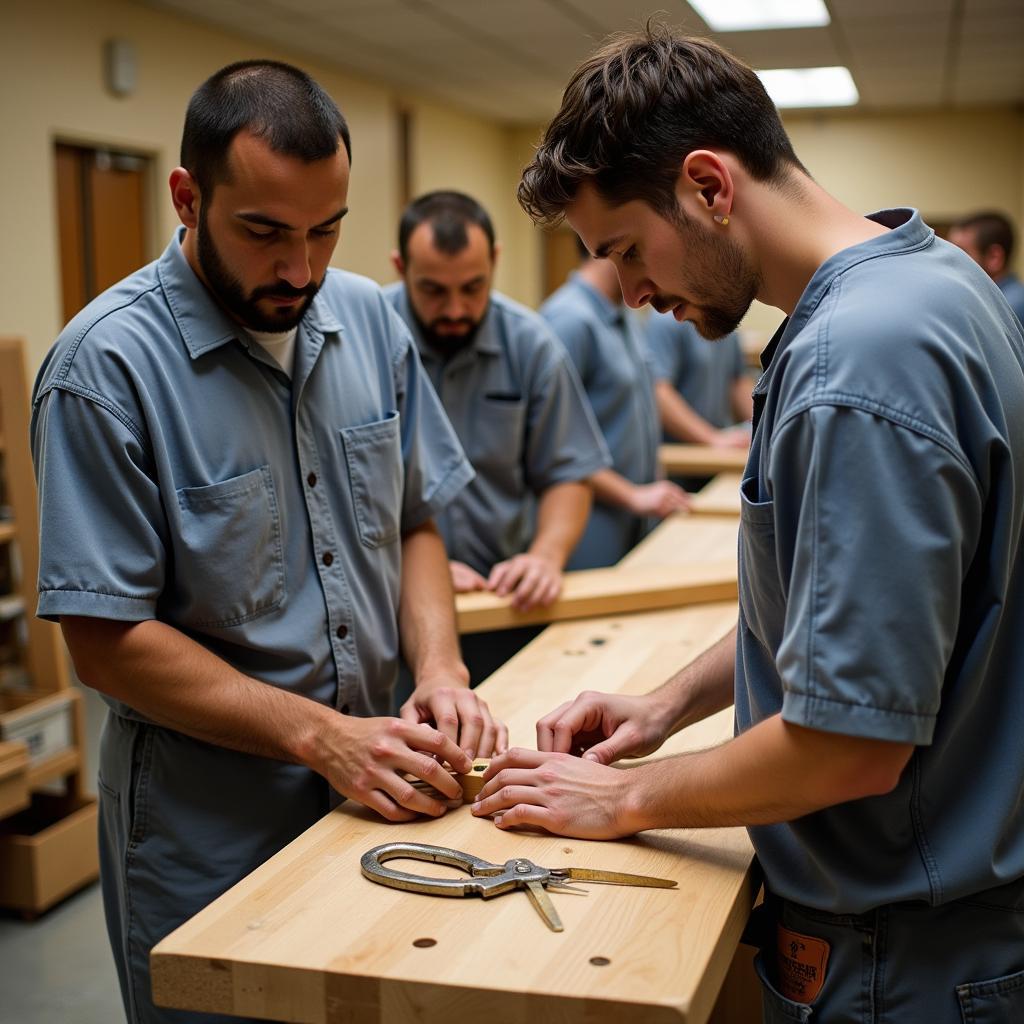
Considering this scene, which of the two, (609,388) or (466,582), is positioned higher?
(609,388)

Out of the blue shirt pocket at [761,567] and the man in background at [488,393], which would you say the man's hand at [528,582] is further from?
the blue shirt pocket at [761,567]

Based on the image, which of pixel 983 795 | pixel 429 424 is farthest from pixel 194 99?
pixel 983 795

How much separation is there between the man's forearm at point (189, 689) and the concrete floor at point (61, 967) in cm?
166

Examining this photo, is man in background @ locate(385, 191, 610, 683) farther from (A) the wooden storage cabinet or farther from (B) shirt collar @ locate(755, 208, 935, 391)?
(B) shirt collar @ locate(755, 208, 935, 391)

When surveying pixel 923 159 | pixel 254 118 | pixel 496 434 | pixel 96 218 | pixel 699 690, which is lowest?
pixel 699 690

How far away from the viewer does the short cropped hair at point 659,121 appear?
3.86 feet

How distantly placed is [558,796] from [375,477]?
65cm

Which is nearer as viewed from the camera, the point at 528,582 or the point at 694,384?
the point at 528,582

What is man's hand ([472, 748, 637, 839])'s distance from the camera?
4.21 ft

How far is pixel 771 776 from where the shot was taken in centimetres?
106

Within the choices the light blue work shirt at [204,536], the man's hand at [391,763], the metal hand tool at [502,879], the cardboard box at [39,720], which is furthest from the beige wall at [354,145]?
the metal hand tool at [502,879]

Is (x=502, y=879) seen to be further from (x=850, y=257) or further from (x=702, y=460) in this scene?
(x=702, y=460)

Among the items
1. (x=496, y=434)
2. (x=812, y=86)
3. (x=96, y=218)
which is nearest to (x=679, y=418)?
(x=496, y=434)

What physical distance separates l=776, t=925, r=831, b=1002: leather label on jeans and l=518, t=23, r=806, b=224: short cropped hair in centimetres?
77
